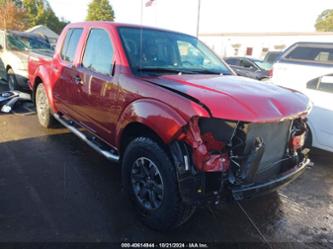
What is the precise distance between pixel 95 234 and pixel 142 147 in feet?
3.02

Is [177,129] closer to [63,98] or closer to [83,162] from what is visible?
[83,162]

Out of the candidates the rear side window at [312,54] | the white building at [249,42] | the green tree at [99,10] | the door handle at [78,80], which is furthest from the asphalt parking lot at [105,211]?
the green tree at [99,10]

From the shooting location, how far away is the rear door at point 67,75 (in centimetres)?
433

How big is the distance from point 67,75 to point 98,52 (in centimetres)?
83

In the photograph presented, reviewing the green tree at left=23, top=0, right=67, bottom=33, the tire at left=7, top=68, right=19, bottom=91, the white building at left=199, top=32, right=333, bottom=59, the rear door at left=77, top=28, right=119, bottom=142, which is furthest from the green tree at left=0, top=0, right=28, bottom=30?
the rear door at left=77, top=28, right=119, bottom=142

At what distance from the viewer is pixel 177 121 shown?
255cm

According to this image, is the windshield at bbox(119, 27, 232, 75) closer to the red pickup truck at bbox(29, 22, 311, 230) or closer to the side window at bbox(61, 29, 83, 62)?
the red pickup truck at bbox(29, 22, 311, 230)

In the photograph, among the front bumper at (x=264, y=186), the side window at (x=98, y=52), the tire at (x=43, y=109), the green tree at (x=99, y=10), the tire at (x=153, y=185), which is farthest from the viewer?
the green tree at (x=99, y=10)

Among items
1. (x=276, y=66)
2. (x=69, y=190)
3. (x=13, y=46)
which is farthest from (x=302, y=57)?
(x=13, y=46)

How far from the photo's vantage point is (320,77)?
5.03 metres

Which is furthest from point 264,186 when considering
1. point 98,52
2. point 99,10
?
point 99,10

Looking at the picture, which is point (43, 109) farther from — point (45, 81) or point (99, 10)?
point (99, 10)

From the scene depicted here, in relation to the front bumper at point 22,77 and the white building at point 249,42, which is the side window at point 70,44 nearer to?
the front bumper at point 22,77

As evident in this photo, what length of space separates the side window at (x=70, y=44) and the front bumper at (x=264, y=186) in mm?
3042
